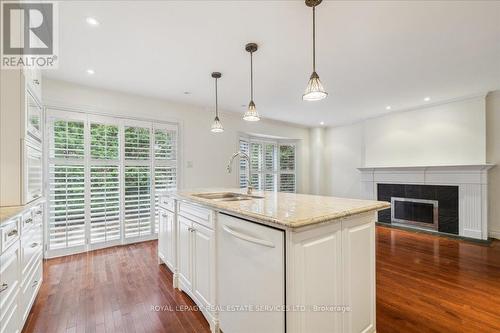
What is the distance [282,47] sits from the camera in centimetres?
243

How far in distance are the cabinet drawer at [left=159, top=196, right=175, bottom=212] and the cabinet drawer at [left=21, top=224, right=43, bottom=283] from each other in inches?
44.8

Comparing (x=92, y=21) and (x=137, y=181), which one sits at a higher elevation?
(x=92, y=21)

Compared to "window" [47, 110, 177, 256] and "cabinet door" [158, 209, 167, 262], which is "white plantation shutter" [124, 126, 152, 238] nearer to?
"window" [47, 110, 177, 256]

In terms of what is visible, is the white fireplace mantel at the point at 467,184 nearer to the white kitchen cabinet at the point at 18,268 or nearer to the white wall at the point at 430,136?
the white wall at the point at 430,136

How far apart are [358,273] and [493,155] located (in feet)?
14.1

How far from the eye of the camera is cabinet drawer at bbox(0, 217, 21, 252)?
1.35 meters

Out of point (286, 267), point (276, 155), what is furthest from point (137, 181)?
point (276, 155)

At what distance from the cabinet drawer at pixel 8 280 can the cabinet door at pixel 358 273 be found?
1996mm

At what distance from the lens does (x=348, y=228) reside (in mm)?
1427

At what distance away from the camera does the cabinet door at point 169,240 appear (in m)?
2.48

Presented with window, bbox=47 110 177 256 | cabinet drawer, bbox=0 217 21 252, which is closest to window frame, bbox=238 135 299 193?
window, bbox=47 110 177 256

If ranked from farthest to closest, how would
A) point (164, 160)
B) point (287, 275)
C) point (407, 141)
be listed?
point (407, 141) < point (164, 160) < point (287, 275)

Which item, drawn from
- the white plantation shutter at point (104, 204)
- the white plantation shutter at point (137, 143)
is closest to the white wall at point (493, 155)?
the white plantation shutter at point (137, 143)

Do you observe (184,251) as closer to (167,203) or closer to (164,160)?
(167,203)
